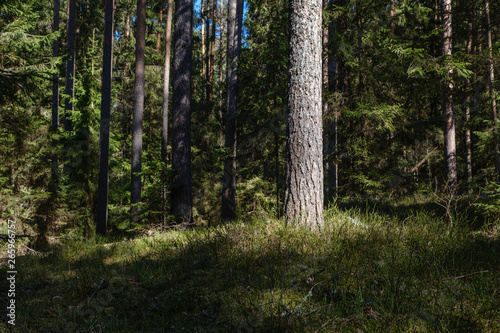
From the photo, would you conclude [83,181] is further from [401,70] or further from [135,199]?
[401,70]

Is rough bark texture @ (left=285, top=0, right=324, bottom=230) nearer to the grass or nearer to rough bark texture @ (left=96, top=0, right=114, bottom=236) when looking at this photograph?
the grass

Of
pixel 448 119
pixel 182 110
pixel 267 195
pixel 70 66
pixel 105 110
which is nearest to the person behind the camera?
pixel 182 110

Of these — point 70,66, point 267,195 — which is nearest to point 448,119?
point 267,195

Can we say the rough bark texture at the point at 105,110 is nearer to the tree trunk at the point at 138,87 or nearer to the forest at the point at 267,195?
the forest at the point at 267,195

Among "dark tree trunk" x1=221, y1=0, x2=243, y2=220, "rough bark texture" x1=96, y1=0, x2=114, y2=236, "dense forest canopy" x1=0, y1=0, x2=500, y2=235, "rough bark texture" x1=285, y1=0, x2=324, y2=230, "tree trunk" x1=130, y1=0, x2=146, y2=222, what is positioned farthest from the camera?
"dark tree trunk" x1=221, y1=0, x2=243, y2=220

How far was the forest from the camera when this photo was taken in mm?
2836

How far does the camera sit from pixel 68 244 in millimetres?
7344

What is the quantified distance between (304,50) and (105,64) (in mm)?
9627

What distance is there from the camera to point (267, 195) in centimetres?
1595

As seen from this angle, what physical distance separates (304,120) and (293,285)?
8.72 feet

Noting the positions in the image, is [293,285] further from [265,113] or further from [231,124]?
[231,124]

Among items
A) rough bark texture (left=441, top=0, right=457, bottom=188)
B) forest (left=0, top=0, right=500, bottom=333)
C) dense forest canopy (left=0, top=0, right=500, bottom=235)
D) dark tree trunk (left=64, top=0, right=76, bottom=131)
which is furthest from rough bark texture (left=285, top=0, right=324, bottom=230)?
dark tree trunk (left=64, top=0, right=76, bottom=131)

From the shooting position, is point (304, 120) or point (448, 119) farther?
point (448, 119)

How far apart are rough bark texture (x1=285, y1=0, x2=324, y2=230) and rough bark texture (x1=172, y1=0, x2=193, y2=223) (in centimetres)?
449
